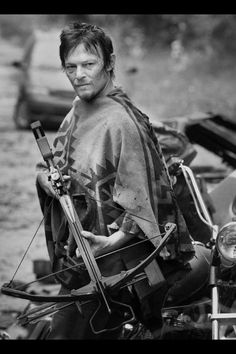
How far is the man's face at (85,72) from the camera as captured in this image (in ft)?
11.9

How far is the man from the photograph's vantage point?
11.7ft

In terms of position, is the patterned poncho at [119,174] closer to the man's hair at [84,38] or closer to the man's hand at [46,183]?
the man's hand at [46,183]

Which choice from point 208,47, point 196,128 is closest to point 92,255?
point 196,128

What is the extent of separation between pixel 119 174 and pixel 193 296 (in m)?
1.03

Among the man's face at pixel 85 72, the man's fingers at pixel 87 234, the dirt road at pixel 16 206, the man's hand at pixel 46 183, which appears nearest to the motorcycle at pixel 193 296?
the man's fingers at pixel 87 234

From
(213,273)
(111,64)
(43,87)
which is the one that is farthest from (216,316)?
(43,87)

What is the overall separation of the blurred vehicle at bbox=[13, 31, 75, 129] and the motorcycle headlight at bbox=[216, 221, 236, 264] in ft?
16.7

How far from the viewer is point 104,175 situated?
3.59 m

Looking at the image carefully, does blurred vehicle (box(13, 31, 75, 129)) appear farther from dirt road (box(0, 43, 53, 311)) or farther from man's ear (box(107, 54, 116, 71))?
man's ear (box(107, 54, 116, 71))

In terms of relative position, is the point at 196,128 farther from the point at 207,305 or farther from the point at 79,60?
the point at 79,60

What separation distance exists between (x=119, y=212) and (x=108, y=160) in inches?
8.9

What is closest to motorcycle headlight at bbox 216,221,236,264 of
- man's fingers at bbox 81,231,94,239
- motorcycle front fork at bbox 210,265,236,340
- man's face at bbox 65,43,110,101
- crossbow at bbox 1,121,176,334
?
motorcycle front fork at bbox 210,265,236,340

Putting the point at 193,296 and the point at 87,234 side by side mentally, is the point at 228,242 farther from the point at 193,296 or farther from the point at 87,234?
the point at 87,234

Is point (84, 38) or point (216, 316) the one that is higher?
point (84, 38)
